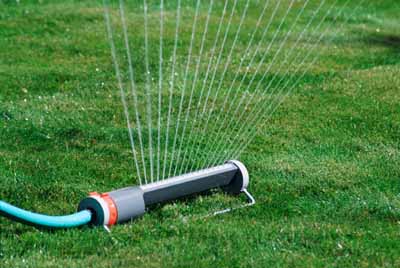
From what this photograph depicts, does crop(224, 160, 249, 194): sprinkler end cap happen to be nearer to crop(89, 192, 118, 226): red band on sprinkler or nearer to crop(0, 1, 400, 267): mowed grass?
crop(0, 1, 400, 267): mowed grass

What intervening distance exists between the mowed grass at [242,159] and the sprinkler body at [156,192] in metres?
0.08

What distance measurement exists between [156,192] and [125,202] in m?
0.24

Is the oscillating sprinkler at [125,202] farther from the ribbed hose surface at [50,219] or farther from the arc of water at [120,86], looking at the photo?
the arc of water at [120,86]

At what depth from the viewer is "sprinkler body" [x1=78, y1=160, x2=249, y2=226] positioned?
530cm

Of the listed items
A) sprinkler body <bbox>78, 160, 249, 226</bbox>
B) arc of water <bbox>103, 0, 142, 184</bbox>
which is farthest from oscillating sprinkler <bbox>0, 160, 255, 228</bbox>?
arc of water <bbox>103, 0, 142, 184</bbox>

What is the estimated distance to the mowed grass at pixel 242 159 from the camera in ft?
16.9

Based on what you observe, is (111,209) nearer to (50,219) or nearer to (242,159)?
(50,219)

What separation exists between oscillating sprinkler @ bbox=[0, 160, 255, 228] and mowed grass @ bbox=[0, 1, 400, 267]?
0.08 m

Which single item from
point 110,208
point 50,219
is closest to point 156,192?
point 110,208

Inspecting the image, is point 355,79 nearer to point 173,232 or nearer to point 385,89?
point 385,89

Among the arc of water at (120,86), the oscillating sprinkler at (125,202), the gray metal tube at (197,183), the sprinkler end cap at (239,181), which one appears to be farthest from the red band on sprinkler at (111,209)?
the sprinkler end cap at (239,181)

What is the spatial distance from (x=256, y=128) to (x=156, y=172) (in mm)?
1402

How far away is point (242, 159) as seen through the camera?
267 inches

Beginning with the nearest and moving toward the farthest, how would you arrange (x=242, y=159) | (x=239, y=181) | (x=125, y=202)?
(x=125, y=202) → (x=239, y=181) → (x=242, y=159)
